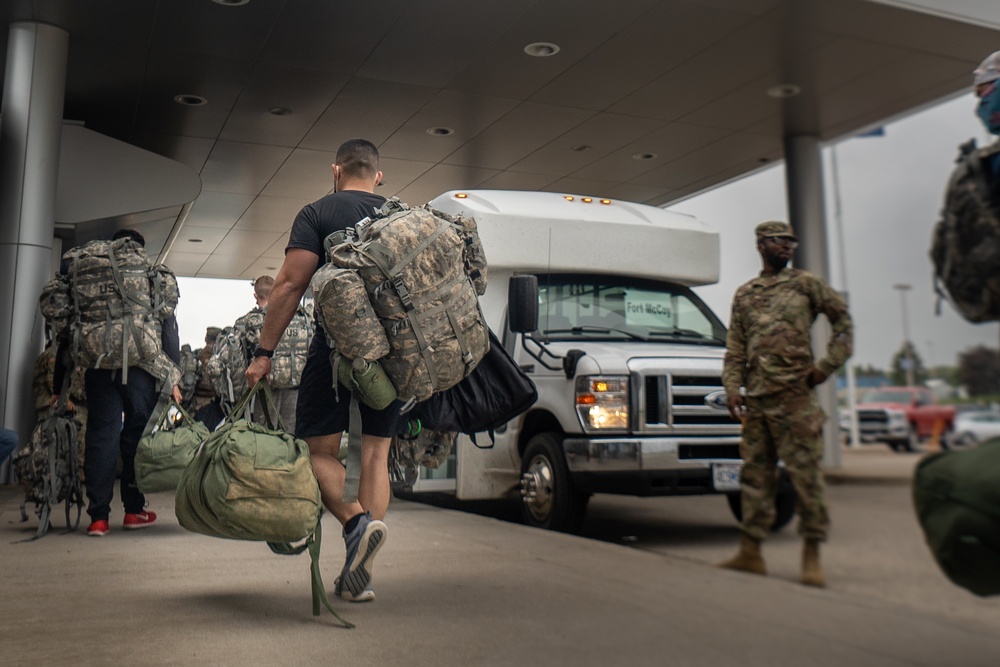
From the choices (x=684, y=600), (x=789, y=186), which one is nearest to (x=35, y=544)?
(x=684, y=600)

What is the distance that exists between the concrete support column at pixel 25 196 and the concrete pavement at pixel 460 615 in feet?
13.7

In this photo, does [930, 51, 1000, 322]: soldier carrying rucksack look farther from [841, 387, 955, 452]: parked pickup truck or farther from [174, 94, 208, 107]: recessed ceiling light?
[174, 94, 208, 107]: recessed ceiling light

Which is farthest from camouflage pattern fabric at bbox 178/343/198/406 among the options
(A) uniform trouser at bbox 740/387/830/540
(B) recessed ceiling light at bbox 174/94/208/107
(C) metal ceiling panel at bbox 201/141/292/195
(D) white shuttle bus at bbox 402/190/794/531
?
(A) uniform trouser at bbox 740/387/830/540

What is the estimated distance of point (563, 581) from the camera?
4.11 m

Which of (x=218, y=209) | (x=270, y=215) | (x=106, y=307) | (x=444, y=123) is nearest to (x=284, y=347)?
(x=106, y=307)

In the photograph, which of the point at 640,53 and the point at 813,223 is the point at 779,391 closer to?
the point at 813,223

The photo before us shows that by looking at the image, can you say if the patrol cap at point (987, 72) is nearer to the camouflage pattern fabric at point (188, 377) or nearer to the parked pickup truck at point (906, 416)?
the parked pickup truck at point (906, 416)

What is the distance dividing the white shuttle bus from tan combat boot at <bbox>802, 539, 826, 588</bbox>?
6.77ft

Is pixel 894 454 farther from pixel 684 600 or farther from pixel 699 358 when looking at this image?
pixel 699 358

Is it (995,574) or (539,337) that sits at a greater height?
(539,337)

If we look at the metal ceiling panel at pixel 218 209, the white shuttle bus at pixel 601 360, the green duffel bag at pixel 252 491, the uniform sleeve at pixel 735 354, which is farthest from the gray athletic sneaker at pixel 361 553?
the metal ceiling panel at pixel 218 209

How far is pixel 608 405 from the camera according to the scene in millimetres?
5750

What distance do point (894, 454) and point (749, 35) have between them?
8235mm

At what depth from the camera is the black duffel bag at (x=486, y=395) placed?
414cm
